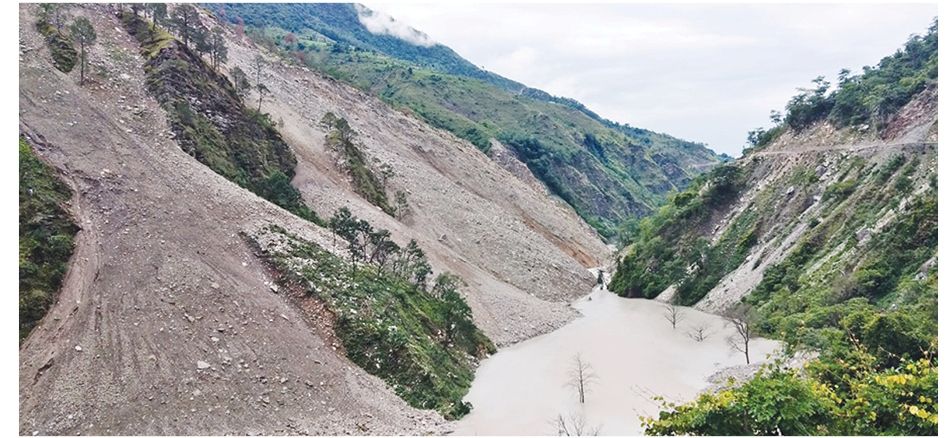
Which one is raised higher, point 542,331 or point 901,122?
point 901,122

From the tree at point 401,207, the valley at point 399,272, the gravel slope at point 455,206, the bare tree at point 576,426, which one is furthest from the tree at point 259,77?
the bare tree at point 576,426

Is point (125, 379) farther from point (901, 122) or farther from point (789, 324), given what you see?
point (901, 122)

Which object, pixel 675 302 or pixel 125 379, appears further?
pixel 675 302

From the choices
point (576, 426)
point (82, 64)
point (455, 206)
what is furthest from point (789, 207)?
point (82, 64)

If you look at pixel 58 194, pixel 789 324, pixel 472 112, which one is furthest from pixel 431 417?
pixel 472 112

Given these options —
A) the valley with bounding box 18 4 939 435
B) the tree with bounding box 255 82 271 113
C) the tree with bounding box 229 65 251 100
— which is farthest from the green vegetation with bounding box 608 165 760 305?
the tree with bounding box 229 65 251 100

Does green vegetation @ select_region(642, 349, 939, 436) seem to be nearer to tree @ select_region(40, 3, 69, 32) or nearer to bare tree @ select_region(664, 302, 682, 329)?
bare tree @ select_region(664, 302, 682, 329)

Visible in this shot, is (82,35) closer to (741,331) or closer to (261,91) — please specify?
(261,91)
